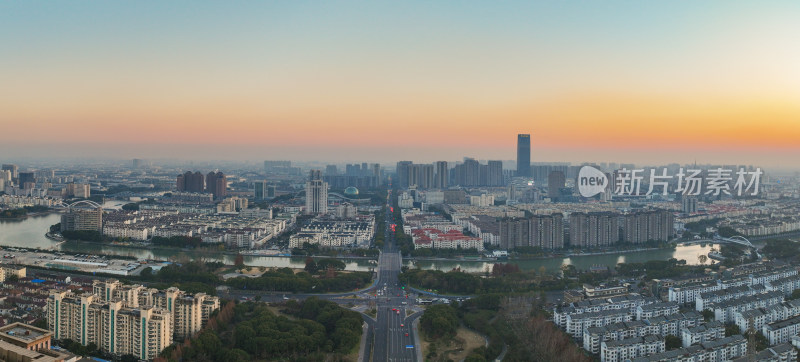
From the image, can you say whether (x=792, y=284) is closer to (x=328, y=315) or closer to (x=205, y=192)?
(x=328, y=315)

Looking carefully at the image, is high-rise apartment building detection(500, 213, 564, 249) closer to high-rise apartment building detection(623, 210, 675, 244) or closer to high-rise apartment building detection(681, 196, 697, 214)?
high-rise apartment building detection(623, 210, 675, 244)

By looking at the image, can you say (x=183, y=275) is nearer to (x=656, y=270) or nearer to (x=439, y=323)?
(x=439, y=323)

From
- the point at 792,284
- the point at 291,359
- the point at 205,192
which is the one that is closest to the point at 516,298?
the point at 291,359

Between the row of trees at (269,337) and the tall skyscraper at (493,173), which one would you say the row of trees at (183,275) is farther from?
the tall skyscraper at (493,173)

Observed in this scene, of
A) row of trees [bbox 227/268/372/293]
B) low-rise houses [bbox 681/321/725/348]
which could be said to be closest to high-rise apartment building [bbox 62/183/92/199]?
row of trees [bbox 227/268/372/293]

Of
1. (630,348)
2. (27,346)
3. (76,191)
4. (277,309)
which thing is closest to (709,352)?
(630,348)

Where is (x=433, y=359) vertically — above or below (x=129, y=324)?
below

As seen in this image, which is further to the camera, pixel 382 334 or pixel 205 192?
pixel 205 192
